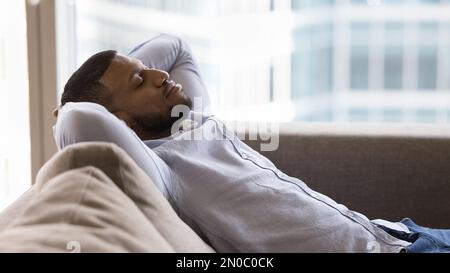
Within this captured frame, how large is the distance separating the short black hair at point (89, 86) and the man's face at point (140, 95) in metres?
0.01

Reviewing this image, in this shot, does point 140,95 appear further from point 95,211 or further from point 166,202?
point 95,211

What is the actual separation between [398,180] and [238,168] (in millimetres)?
592

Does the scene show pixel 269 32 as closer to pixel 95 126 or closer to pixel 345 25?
pixel 345 25

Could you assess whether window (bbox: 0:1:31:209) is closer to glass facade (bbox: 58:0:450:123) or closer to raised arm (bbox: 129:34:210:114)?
glass facade (bbox: 58:0:450:123)

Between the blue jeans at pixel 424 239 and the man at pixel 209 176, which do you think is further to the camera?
the blue jeans at pixel 424 239

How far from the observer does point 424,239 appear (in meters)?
1.33

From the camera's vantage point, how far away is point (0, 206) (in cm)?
256

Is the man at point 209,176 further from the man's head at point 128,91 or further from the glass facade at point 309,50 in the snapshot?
the glass facade at point 309,50

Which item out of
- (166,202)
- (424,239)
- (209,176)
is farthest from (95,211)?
(424,239)

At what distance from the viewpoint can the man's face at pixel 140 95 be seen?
144cm

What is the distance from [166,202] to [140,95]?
486 millimetres

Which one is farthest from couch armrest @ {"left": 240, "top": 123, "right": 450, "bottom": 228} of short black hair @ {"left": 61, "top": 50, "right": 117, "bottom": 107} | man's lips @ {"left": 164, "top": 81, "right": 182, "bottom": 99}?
short black hair @ {"left": 61, "top": 50, "right": 117, "bottom": 107}

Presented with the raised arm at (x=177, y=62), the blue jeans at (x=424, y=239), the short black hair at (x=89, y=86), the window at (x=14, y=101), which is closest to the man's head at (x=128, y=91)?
the short black hair at (x=89, y=86)

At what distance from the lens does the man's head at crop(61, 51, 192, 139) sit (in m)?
1.43
